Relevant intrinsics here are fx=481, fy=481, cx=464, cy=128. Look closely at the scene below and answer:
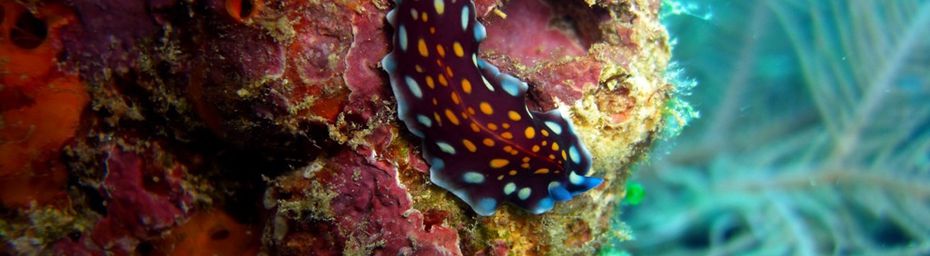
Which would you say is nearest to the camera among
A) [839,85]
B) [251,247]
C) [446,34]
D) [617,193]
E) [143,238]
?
[446,34]

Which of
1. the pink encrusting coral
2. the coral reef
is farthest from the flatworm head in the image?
the pink encrusting coral

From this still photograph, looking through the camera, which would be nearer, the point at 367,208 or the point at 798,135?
the point at 367,208

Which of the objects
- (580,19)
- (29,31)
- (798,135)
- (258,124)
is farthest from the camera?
(798,135)

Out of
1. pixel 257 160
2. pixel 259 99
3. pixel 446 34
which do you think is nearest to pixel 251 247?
pixel 257 160

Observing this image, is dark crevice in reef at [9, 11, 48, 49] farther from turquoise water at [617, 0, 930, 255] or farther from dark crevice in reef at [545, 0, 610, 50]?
turquoise water at [617, 0, 930, 255]

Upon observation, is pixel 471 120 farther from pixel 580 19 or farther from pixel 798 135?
pixel 798 135

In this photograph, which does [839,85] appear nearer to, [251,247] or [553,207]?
[553,207]

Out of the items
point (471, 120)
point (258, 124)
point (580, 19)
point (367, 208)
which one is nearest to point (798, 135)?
point (580, 19)
